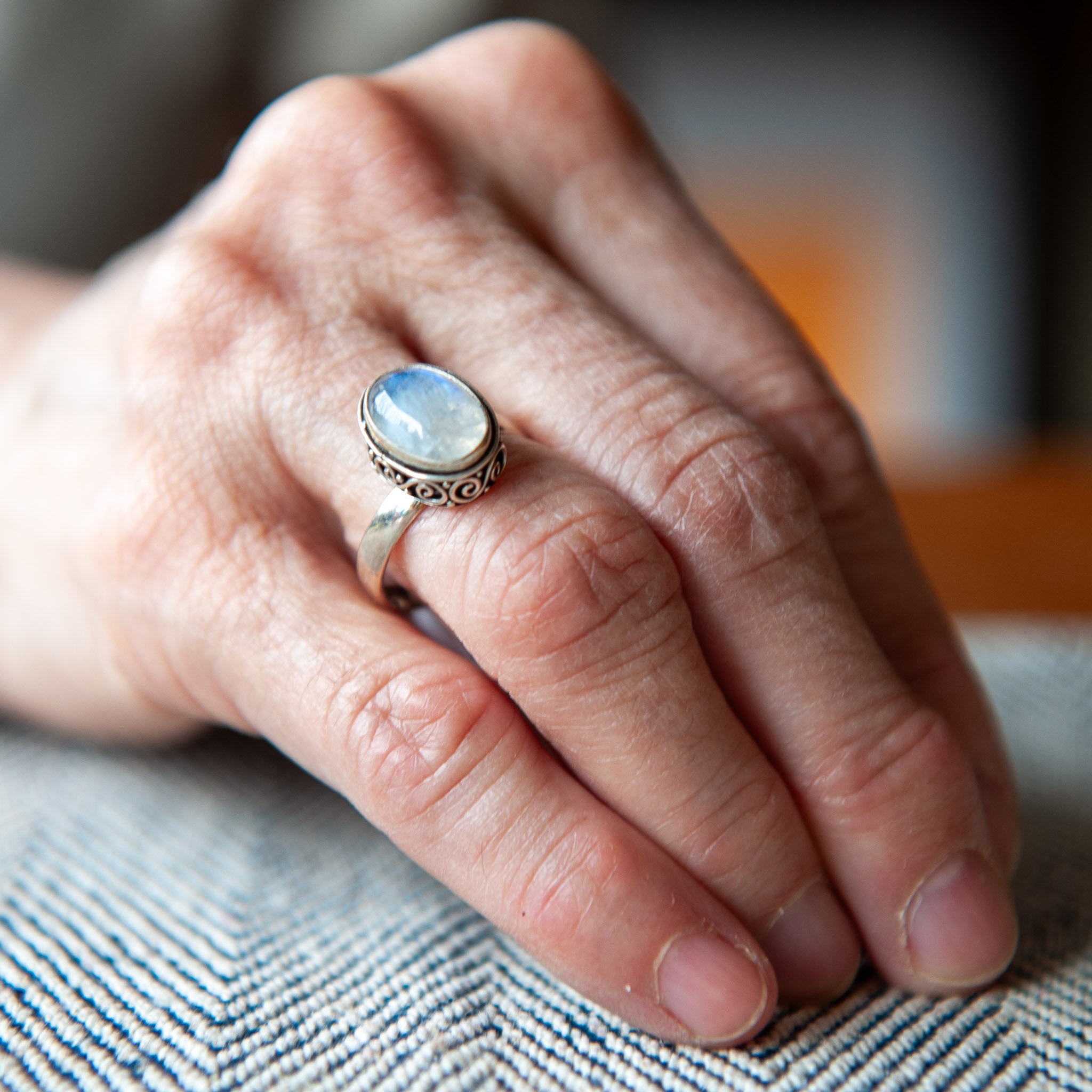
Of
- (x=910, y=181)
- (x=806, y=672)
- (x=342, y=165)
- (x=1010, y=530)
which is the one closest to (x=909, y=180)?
(x=910, y=181)

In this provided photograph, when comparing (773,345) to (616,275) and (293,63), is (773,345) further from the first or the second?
(293,63)

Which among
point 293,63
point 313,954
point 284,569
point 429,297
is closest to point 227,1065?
point 313,954

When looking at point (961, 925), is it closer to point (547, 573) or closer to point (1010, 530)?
point (547, 573)

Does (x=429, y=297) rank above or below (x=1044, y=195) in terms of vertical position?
above

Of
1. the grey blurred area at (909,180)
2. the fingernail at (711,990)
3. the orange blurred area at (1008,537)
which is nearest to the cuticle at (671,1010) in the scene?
the fingernail at (711,990)

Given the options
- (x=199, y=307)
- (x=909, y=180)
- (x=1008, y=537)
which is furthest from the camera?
(x=909, y=180)

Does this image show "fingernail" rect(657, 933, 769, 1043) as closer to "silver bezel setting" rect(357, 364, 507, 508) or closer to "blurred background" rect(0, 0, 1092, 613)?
"silver bezel setting" rect(357, 364, 507, 508)
